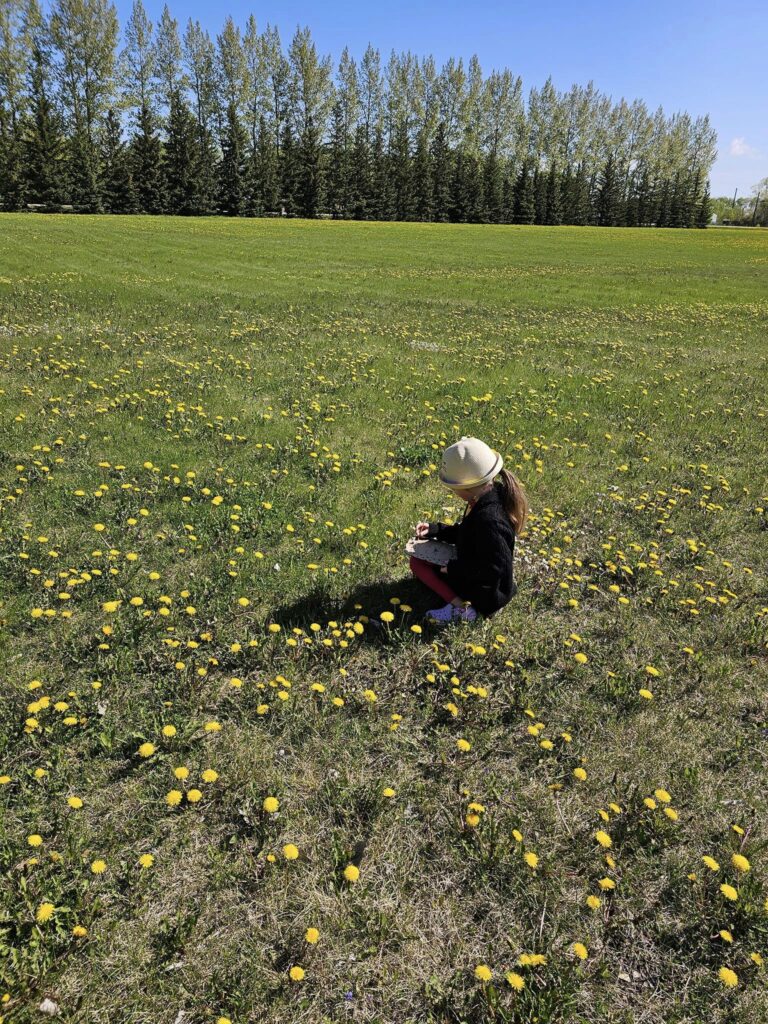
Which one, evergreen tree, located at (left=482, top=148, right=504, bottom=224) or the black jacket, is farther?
evergreen tree, located at (left=482, top=148, right=504, bottom=224)

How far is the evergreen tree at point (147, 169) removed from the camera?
5275 cm

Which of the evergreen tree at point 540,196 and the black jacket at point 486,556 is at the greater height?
the evergreen tree at point 540,196

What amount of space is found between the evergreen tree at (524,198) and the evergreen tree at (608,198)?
48.4 feet

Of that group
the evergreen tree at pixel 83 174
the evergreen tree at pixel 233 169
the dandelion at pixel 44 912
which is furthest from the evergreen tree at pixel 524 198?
the dandelion at pixel 44 912

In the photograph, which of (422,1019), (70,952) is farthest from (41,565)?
(422,1019)

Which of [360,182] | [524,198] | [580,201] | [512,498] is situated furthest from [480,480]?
[580,201]

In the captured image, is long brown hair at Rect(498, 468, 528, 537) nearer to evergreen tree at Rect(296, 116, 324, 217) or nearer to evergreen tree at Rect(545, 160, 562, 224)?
evergreen tree at Rect(296, 116, 324, 217)

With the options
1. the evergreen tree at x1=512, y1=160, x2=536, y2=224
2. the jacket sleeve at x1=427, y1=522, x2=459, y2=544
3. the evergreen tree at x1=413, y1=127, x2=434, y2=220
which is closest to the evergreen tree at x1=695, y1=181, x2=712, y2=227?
the evergreen tree at x1=512, y1=160, x2=536, y2=224

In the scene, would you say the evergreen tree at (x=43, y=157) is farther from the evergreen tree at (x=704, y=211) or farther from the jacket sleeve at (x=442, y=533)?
the evergreen tree at (x=704, y=211)

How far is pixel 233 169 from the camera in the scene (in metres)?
58.0

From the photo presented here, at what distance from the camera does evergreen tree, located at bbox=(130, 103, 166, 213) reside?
173 ft

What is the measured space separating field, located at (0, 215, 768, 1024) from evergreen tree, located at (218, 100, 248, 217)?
5883 cm

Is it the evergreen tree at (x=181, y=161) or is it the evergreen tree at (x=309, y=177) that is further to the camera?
the evergreen tree at (x=309, y=177)

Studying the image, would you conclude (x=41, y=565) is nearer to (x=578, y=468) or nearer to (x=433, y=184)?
(x=578, y=468)
